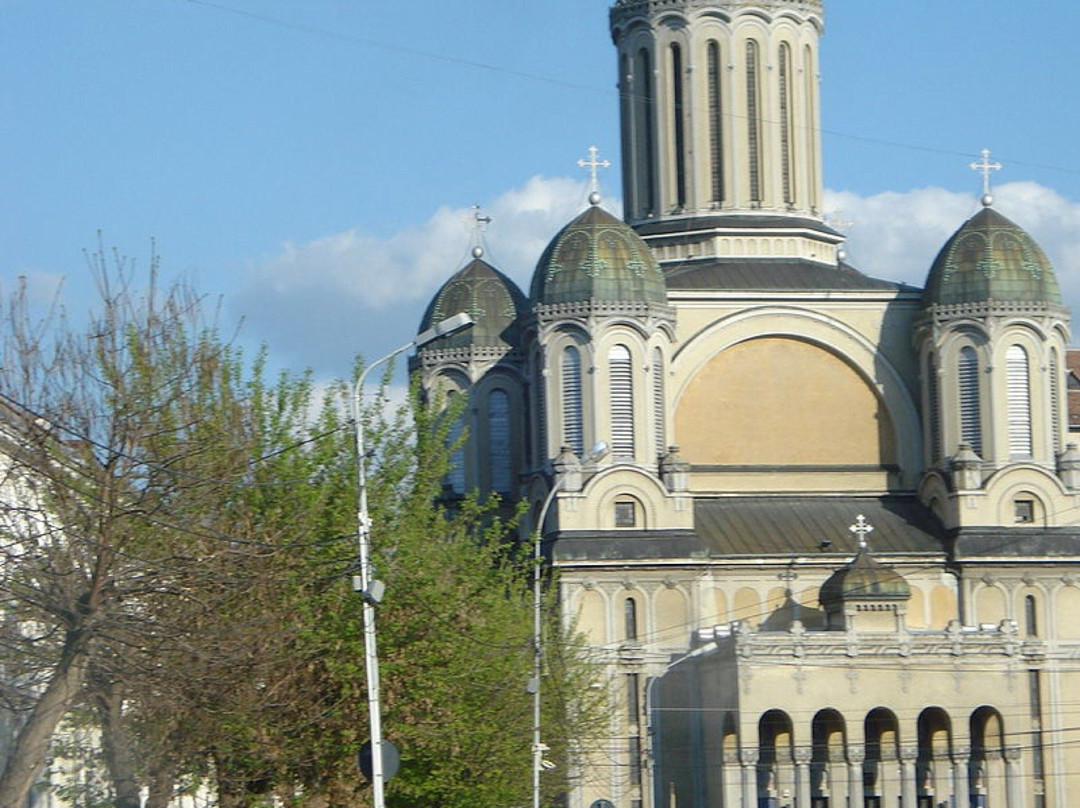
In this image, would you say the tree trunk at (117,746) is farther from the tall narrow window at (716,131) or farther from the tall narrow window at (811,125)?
the tall narrow window at (811,125)

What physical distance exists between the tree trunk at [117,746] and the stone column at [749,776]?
4224 cm

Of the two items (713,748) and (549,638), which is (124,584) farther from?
(713,748)

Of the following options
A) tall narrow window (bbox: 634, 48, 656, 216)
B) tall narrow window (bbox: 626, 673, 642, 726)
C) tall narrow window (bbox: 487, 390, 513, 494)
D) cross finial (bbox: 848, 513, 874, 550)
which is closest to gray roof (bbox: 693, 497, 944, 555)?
cross finial (bbox: 848, 513, 874, 550)

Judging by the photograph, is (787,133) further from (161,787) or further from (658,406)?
(161,787)

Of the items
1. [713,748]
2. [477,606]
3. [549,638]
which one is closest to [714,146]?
[713,748]

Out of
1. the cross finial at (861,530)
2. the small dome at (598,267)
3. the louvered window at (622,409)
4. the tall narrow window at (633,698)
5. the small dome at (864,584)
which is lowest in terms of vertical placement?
the tall narrow window at (633,698)

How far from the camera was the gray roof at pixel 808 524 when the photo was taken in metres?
89.2

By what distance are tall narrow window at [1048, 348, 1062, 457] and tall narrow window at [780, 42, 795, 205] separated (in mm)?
9975

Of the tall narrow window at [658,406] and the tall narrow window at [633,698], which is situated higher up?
the tall narrow window at [658,406]

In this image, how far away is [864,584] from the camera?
8512 cm

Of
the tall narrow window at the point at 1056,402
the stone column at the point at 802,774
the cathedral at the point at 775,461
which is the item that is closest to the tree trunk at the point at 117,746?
the cathedral at the point at 775,461

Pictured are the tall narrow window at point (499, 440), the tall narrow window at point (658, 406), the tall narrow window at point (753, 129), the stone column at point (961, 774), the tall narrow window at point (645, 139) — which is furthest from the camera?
the tall narrow window at point (645, 139)

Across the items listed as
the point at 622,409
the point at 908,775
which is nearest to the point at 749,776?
the point at 908,775

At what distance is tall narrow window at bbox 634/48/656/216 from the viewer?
94.8 meters
